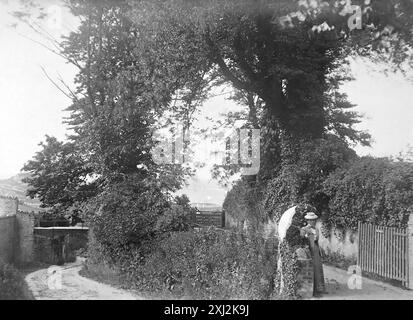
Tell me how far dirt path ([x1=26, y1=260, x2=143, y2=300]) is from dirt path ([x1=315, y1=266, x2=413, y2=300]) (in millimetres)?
5358

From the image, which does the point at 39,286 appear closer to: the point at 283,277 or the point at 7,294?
the point at 7,294

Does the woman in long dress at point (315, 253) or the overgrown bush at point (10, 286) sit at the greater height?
the woman in long dress at point (315, 253)

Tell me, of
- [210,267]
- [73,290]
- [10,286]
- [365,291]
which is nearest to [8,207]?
[73,290]

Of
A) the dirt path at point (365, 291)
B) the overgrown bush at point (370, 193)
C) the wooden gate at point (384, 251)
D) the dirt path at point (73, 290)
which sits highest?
the overgrown bush at point (370, 193)

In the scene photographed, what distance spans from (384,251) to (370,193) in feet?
7.78

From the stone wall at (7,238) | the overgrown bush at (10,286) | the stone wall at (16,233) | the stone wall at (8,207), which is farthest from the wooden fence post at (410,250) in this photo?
the stone wall at (8,207)

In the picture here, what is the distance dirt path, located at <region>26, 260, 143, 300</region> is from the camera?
12.3 meters

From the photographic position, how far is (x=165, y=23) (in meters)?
16.9

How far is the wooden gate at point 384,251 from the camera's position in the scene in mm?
11414

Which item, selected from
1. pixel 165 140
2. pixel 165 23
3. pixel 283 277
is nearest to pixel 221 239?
pixel 283 277

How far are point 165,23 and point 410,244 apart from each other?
11442 millimetres

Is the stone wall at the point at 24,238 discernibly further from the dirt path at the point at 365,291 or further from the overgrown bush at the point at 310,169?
the dirt path at the point at 365,291

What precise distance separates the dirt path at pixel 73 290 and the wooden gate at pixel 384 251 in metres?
6.70

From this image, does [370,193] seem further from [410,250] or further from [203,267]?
[203,267]
